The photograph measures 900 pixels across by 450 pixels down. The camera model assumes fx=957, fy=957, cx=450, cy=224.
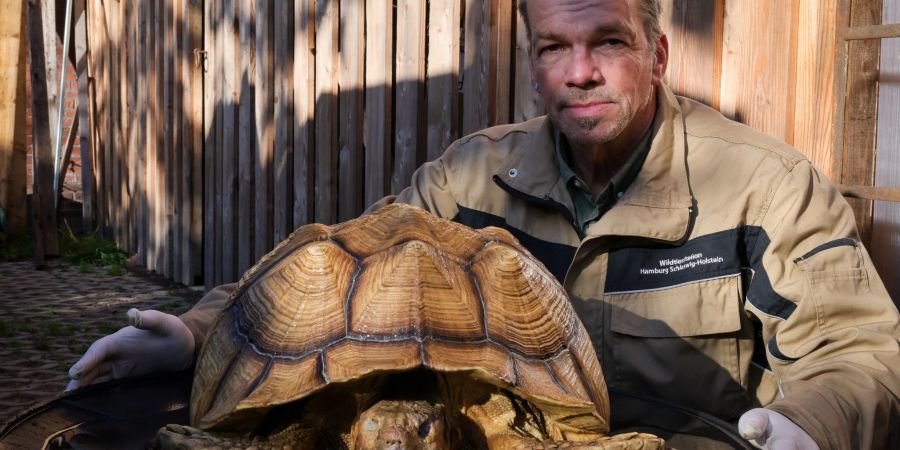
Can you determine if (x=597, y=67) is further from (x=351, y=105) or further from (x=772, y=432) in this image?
(x=351, y=105)

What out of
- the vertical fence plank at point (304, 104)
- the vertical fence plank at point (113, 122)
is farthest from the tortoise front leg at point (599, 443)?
the vertical fence plank at point (113, 122)

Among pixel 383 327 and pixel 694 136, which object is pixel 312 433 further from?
pixel 694 136

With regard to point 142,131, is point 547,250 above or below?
below

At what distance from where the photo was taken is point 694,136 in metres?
2.90

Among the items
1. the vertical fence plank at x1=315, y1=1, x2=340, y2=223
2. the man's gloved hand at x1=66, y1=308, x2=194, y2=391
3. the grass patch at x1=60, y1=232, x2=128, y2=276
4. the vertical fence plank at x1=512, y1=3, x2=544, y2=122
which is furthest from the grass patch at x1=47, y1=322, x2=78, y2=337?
the man's gloved hand at x1=66, y1=308, x2=194, y2=391

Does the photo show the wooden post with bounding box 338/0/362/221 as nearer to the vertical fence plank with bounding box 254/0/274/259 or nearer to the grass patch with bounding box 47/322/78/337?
the vertical fence plank with bounding box 254/0/274/259

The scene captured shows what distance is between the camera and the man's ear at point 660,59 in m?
2.99

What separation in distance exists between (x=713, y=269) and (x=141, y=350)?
1.60 m

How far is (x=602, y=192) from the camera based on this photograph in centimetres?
289

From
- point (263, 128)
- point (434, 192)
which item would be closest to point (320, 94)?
point (263, 128)

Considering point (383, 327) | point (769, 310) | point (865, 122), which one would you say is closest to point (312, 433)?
point (383, 327)

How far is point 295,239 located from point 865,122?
1.90 metres

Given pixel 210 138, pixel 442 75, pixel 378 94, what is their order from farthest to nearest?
pixel 210 138
pixel 378 94
pixel 442 75

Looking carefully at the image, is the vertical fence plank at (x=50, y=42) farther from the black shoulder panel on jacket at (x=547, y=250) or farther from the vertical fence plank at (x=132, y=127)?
the black shoulder panel on jacket at (x=547, y=250)
